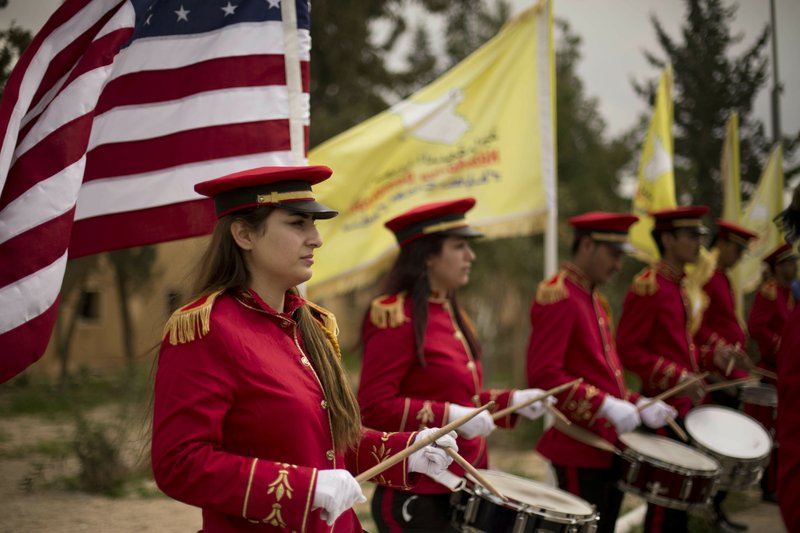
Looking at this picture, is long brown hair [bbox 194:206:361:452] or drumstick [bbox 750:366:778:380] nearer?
long brown hair [bbox 194:206:361:452]

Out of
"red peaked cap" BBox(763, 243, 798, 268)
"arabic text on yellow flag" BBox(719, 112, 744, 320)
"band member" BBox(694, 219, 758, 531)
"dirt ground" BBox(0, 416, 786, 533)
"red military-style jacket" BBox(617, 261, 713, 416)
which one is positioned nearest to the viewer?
"dirt ground" BBox(0, 416, 786, 533)

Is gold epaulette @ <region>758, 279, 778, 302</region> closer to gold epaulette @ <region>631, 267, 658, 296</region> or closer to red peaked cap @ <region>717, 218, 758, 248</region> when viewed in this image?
red peaked cap @ <region>717, 218, 758, 248</region>

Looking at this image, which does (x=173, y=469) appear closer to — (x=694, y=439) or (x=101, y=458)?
(x=694, y=439)

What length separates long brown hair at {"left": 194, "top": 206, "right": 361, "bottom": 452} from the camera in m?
2.59

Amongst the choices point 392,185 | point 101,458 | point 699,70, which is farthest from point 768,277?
point 101,458

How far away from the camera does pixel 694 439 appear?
215 inches

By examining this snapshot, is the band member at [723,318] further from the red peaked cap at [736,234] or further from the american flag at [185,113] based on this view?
the american flag at [185,113]

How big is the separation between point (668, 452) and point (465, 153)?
3071 mm

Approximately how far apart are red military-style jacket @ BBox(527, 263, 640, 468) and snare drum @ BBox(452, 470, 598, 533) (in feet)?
3.07

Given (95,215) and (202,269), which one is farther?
(95,215)

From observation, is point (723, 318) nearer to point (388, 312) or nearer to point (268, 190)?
point (388, 312)

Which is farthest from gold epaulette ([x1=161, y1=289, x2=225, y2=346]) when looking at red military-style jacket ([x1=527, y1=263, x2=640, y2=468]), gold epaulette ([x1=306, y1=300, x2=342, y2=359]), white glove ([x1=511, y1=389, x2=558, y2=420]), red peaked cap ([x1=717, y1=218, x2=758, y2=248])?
red peaked cap ([x1=717, y1=218, x2=758, y2=248])

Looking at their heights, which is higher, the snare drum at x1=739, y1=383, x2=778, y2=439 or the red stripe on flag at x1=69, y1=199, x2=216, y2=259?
the red stripe on flag at x1=69, y1=199, x2=216, y2=259

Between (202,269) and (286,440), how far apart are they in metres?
0.68
